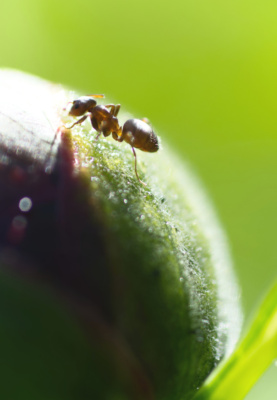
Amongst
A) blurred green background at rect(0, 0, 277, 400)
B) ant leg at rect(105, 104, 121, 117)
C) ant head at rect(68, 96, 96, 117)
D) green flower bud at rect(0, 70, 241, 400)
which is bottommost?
green flower bud at rect(0, 70, 241, 400)

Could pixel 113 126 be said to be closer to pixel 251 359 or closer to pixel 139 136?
pixel 139 136

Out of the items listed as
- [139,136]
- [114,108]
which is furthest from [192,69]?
[139,136]

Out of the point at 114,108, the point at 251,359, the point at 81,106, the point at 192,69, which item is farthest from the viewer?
the point at 192,69

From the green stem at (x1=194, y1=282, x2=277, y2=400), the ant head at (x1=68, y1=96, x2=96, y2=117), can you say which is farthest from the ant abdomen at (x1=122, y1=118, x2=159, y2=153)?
the green stem at (x1=194, y1=282, x2=277, y2=400)

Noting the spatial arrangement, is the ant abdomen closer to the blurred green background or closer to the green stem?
the green stem

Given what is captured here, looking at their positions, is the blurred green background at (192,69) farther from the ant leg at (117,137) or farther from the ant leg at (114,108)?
the ant leg at (117,137)

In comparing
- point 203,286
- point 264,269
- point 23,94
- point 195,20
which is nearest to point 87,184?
point 23,94
